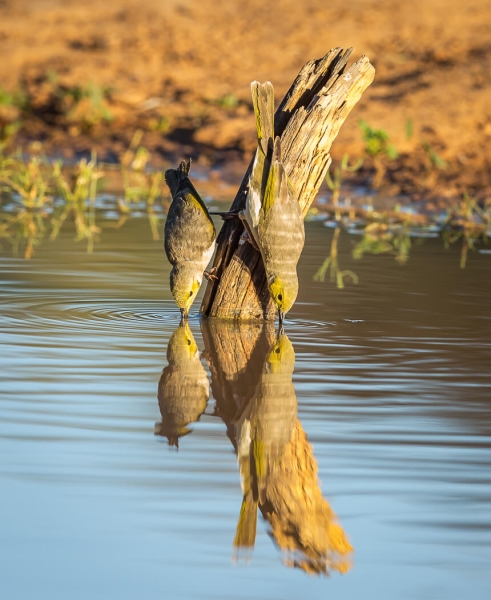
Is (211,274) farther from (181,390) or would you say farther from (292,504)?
(292,504)

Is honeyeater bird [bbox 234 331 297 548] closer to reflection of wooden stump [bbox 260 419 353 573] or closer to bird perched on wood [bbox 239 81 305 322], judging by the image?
reflection of wooden stump [bbox 260 419 353 573]

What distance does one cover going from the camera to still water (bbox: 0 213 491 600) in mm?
3033

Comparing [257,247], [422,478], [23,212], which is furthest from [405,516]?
[23,212]

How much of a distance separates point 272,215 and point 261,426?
2.10m

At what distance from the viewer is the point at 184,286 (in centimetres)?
675

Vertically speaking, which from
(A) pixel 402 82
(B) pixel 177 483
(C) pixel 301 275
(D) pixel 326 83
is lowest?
(B) pixel 177 483

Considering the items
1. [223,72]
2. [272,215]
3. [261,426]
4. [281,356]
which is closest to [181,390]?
[261,426]

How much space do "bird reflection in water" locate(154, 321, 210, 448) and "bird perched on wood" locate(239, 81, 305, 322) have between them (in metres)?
0.63

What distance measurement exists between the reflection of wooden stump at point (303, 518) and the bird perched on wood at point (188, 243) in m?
2.73

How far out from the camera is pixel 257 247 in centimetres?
641

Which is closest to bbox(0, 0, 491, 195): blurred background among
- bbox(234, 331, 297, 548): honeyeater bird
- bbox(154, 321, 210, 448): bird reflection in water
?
bbox(154, 321, 210, 448): bird reflection in water

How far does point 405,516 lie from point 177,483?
0.79 m

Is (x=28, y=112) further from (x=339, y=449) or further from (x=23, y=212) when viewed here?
(x=339, y=449)

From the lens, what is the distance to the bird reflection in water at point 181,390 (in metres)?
4.36
